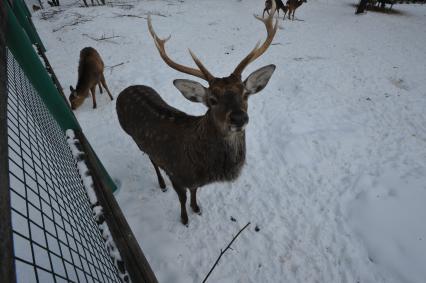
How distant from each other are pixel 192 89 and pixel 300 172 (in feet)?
8.09

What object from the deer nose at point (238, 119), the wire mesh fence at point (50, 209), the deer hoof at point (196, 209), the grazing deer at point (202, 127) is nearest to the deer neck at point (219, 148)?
the grazing deer at point (202, 127)

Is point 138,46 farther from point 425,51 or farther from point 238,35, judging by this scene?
point 425,51

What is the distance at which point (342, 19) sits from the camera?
1445 cm

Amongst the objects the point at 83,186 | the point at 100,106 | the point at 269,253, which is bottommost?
the point at 269,253

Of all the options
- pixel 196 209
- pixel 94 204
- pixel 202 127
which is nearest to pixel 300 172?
pixel 196 209

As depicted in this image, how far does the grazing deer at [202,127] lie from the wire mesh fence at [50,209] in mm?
1000

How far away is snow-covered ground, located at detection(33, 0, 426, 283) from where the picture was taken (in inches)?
121

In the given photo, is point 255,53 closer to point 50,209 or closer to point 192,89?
point 192,89

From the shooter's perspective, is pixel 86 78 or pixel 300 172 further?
pixel 86 78

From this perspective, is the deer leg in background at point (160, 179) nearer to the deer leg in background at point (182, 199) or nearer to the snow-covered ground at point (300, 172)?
the snow-covered ground at point (300, 172)

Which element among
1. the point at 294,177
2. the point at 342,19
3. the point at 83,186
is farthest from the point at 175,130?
the point at 342,19

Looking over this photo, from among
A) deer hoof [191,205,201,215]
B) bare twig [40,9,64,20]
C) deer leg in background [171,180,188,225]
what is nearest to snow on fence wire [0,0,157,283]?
deer leg in background [171,180,188,225]

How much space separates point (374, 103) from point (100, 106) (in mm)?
6499

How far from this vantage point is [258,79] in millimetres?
2842
